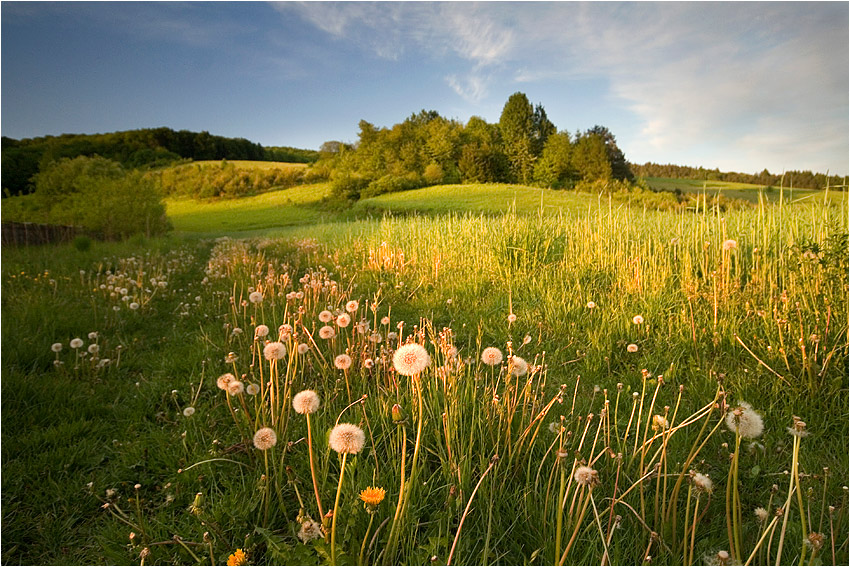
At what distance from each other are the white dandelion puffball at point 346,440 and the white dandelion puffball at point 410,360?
0.30m

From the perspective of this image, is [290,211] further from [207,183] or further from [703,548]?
[703,548]

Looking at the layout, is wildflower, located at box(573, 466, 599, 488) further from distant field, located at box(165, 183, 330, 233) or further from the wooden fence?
distant field, located at box(165, 183, 330, 233)

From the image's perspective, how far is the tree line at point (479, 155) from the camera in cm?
4791

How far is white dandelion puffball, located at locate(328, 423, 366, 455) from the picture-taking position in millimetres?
1224

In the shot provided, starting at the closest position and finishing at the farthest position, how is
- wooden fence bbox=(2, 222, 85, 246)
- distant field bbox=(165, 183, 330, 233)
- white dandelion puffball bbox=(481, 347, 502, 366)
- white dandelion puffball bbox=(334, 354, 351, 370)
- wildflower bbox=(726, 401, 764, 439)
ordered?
wildflower bbox=(726, 401, 764, 439), white dandelion puffball bbox=(481, 347, 502, 366), white dandelion puffball bbox=(334, 354, 351, 370), wooden fence bbox=(2, 222, 85, 246), distant field bbox=(165, 183, 330, 233)

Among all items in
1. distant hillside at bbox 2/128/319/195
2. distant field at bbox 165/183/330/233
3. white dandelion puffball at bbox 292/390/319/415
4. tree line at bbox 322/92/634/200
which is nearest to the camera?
white dandelion puffball at bbox 292/390/319/415

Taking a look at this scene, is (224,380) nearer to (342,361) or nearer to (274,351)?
(274,351)

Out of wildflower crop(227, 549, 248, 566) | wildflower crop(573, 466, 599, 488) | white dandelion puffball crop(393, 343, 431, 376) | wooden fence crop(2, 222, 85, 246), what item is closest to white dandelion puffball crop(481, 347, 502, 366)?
white dandelion puffball crop(393, 343, 431, 376)

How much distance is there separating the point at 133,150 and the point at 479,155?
149 feet

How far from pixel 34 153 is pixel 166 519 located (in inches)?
1478

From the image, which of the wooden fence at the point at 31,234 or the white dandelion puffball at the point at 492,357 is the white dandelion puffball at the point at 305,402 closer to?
the white dandelion puffball at the point at 492,357

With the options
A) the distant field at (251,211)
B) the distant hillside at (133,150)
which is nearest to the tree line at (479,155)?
the distant field at (251,211)

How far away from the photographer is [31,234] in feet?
37.5

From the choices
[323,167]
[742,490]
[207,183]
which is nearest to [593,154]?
[323,167]
